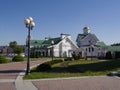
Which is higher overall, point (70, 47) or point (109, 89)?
point (70, 47)

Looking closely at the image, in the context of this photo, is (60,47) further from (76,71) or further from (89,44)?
(76,71)

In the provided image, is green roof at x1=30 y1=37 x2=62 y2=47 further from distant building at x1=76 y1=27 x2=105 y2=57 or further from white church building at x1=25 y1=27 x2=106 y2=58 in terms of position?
distant building at x1=76 y1=27 x2=105 y2=57

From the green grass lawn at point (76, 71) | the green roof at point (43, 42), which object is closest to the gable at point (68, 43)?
the green roof at point (43, 42)

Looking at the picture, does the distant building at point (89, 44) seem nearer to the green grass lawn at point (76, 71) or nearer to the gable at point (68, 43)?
the gable at point (68, 43)

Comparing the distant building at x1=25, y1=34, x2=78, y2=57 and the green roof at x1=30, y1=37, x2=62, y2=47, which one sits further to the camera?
the green roof at x1=30, y1=37, x2=62, y2=47

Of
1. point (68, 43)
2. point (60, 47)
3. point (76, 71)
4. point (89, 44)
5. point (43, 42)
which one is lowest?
point (76, 71)

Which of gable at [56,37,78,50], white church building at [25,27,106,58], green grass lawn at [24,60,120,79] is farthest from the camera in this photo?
gable at [56,37,78,50]

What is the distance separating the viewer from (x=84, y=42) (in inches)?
3105

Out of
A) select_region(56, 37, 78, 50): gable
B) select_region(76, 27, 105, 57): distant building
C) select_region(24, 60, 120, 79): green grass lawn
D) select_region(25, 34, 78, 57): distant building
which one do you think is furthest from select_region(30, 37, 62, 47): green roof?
select_region(24, 60, 120, 79): green grass lawn

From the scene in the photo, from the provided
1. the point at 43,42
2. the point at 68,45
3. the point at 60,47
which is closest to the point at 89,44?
the point at 68,45

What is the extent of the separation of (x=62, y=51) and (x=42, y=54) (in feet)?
20.5

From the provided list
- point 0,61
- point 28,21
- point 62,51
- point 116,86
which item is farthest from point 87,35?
point 116,86

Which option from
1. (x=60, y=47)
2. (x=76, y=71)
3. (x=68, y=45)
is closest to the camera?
(x=76, y=71)

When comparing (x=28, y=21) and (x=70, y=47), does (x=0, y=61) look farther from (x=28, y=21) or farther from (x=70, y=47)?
(x=70, y=47)
